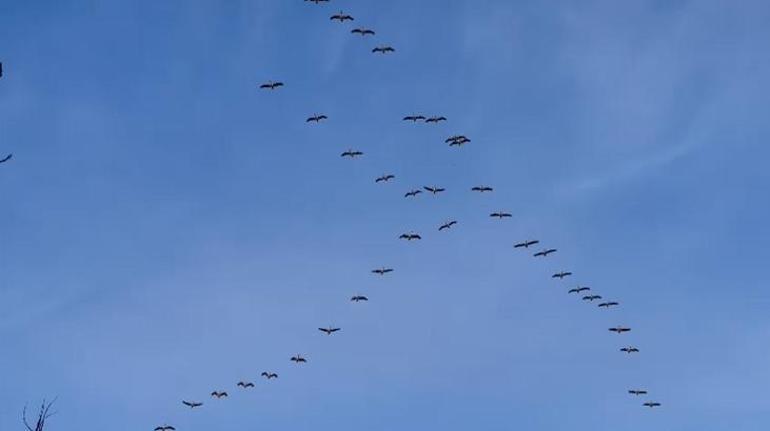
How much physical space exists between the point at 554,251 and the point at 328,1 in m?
48.5

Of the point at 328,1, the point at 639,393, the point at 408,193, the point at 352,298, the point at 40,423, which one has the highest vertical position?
the point at 328,1

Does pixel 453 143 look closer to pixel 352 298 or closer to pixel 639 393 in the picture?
pixel 352 298

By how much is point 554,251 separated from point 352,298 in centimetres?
2913

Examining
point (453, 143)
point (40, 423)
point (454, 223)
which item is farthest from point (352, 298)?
point (40, 423)

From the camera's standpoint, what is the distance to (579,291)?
127938 millimetres

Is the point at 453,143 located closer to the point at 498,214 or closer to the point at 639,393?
the point at 498,214

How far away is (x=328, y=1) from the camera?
101750 millimetres

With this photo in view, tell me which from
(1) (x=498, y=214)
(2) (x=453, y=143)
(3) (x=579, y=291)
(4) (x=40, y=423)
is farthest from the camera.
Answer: (3) (x=579, y=291)

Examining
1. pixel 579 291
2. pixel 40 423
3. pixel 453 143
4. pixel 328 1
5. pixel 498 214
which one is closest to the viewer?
pixel 40 423

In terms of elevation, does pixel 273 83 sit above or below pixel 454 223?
above

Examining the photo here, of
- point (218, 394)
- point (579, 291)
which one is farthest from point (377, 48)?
point (218, 394)

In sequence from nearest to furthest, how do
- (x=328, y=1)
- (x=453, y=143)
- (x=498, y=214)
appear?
(x=328, y=1) → (x=453, y=143) → (x=498, y=214)

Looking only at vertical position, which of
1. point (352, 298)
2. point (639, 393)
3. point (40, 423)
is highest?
point (352, 298)

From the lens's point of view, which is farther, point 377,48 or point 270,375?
point 270,375
